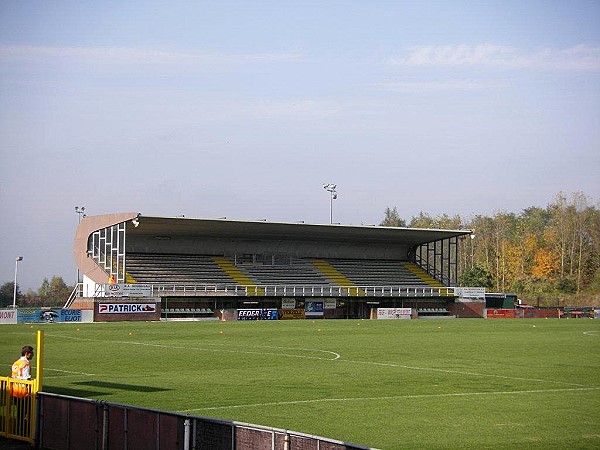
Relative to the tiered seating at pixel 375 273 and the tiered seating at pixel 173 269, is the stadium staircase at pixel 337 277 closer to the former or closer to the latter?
the tiered seating at pixel 375 273

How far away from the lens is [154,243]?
274 feet

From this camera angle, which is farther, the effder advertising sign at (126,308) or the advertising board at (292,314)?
the advertising board at (292,314)

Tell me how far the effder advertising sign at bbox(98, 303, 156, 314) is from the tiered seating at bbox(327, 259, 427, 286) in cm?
2429

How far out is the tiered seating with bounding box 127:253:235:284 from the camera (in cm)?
7895

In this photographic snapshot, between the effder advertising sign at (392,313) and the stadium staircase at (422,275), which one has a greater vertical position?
the stadium staircase at (422,275)

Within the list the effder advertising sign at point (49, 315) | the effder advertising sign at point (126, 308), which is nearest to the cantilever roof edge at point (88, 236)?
the effder advertising sign at point (126, 308)

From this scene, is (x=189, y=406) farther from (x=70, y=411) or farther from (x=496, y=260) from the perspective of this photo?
(x=496, y=260)

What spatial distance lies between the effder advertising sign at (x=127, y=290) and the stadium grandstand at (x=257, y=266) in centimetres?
28

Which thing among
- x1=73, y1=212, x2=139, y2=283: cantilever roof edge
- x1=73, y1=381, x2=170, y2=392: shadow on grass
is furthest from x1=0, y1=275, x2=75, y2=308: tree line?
x1=73, y1=381, x2=170, y2=392: shadow on grass

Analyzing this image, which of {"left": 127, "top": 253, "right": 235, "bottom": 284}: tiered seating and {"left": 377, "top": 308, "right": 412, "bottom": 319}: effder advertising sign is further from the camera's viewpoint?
{"left": 377, "top": 308, "right": 412, "bottom": 319}: effder advertising sign

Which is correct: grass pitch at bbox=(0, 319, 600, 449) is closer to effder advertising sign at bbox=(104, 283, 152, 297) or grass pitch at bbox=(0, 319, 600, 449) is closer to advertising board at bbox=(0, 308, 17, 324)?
advertising board at bbox=(0, 308, 17, 324)

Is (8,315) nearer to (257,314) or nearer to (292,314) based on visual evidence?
(257,314)

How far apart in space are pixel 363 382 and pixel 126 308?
4546 cm

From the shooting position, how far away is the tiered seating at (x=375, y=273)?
90250 millimetres
